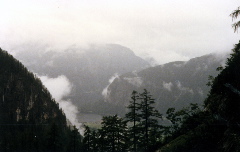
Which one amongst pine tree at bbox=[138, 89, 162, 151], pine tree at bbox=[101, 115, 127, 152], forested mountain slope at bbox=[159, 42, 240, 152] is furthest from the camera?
pine tree at bbox=[101, 115, 127, 152]

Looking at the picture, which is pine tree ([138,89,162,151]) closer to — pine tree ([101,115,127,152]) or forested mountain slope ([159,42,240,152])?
pine tree ([101,115,127,152])

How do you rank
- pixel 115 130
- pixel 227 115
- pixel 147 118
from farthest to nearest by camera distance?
pixel 115 130 < pixel 147 118 < pixel 227 115

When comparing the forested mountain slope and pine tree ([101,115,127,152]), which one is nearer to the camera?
the forested mountain slope

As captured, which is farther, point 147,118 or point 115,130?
point 115,130

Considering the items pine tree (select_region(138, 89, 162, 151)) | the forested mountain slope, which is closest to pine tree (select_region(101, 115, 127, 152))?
pine tree (select_region(138, 89, 162, 151))

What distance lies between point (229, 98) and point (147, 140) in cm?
2643

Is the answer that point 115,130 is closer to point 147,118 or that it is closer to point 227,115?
point 147,118

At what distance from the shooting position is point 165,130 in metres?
31.9

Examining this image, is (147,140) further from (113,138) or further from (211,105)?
(211,105)

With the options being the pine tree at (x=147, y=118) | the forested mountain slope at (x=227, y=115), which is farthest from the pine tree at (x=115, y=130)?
Answer: the forested mountain slope at (x=227, y=115)

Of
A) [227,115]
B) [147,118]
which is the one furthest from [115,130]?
[227,115]

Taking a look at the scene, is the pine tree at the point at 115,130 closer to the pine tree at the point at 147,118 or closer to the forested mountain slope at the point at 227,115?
the pine tree at the point at 147,118

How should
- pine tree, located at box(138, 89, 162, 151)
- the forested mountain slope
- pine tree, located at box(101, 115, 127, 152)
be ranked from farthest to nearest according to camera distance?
pine tree, located at box(101, 115, 127, 152), pine tree, located at box(138, 89, 162, 151), the forested mountain slope

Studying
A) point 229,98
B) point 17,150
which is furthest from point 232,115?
point 17,150
